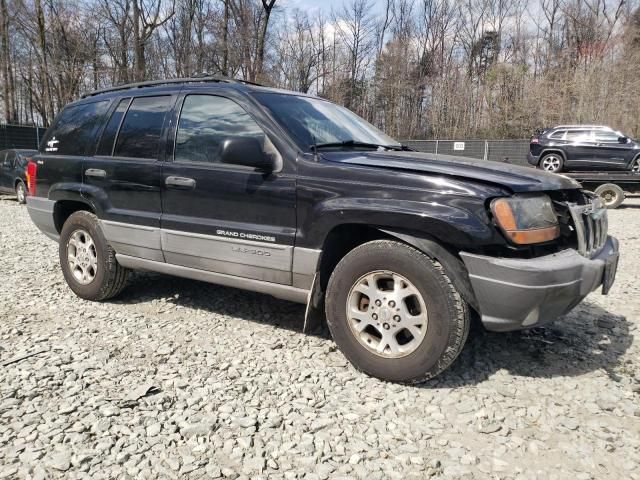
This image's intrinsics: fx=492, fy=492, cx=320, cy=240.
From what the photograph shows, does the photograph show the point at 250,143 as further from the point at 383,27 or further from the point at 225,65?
the point at 383,27

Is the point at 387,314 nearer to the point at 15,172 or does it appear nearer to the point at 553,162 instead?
the point at 15,172

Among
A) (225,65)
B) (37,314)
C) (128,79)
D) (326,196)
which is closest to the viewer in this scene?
(326,196)

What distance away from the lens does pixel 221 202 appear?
3529 mm

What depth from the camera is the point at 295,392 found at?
2904mm

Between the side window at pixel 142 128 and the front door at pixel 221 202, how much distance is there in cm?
22

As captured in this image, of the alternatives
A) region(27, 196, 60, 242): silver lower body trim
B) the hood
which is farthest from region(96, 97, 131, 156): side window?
the hood

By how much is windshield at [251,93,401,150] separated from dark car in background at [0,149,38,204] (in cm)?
1206

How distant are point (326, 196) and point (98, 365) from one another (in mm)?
1834

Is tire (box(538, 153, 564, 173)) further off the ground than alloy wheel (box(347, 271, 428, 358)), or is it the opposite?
tire (box(538, 153, 564, 173))

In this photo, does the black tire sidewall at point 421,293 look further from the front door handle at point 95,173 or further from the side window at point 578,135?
the side window at point 578,135

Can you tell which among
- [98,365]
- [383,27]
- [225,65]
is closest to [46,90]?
[225,65]

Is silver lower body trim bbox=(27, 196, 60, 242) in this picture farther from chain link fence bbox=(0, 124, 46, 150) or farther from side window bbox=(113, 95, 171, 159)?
chain link fence bbox=(0, 124, 46, 150)

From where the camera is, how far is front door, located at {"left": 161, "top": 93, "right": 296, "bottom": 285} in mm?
3311

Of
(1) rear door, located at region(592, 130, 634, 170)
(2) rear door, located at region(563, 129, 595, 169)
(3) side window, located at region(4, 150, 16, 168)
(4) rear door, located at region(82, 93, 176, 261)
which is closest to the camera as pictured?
(4) rear door, located at region(82, 93, 176, 261)
